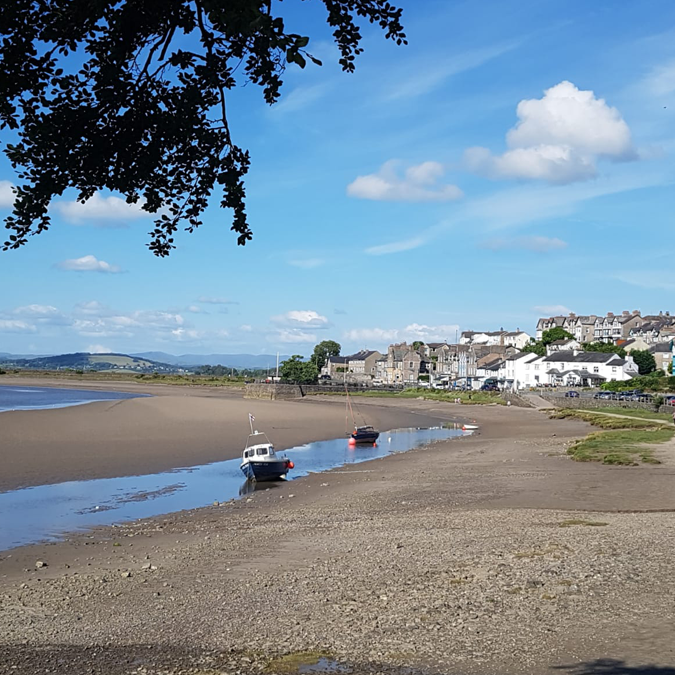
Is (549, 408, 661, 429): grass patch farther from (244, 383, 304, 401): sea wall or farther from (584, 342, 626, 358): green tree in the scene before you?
(584, 342, 626, 358): green tree

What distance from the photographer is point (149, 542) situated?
52.6ft

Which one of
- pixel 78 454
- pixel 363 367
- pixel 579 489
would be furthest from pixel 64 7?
pixel 363 367

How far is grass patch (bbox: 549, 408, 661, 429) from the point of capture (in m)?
48.7

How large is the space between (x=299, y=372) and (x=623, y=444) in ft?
289

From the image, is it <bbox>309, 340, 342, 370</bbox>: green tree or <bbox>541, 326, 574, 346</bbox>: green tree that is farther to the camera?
<bbox>309, 340, 342, 370</bbox>: green tree

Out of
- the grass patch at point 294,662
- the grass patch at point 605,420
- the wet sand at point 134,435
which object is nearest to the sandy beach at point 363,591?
the grass patch at point 294,662

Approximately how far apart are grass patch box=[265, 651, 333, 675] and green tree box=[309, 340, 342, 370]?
170 meters

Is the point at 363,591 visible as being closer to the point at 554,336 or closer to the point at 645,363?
the point at 645,363

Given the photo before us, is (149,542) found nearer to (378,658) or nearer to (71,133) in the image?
(378,658)

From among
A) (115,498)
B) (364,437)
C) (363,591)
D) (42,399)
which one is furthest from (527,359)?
(363,591)

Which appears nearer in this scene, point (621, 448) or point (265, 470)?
point (265, 470)

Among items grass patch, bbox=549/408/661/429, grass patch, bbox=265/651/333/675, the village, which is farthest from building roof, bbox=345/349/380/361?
grass patch, bbox=265/651/333/675

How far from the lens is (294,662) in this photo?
773 cm

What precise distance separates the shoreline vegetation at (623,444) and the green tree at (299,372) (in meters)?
72.0
